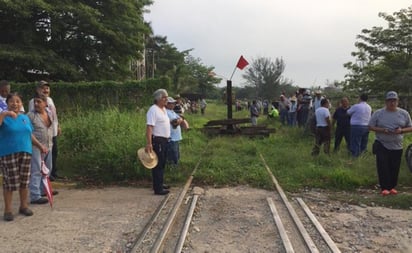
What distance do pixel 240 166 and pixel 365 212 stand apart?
3.96m

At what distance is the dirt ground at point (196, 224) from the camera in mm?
5359

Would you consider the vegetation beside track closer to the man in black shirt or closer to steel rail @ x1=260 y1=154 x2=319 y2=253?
steel rail @ x1=260 y1=154 x2=319 y2=253

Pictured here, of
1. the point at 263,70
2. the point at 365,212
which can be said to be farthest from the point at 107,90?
the point at 263,70

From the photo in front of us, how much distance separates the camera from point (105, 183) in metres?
9.37

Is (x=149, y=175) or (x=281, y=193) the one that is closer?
(x=281, y=193)

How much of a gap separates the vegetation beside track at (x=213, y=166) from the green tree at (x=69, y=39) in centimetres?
1536

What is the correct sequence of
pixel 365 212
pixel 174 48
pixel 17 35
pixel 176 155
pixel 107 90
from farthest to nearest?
pixel 174 48
pixel 17 35
pixel 107 90
pixel 176 155
pixel 365 212

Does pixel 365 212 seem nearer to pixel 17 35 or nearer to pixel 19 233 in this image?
pixel 19 233

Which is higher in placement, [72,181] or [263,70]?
[263,70]

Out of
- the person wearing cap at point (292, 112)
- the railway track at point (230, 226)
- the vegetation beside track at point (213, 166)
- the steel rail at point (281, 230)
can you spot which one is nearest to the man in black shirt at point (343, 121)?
the vegetation beside track at point (213, 166)

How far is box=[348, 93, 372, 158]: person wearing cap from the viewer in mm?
11312

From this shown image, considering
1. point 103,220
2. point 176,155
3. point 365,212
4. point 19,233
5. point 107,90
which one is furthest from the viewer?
point 107,90

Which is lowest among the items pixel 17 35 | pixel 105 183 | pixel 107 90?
pixel 105 183

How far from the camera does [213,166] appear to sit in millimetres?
10336
